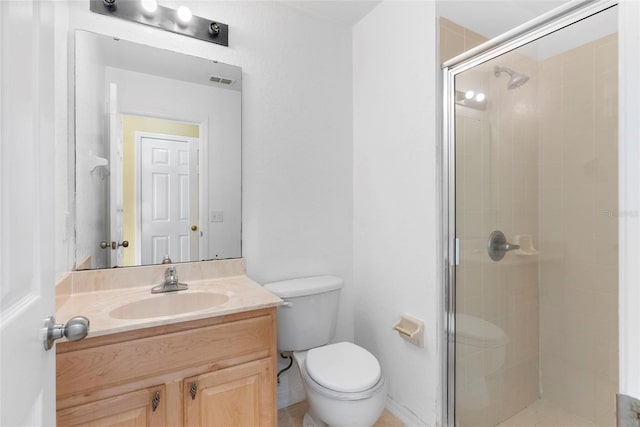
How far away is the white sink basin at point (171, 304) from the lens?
4.42ft

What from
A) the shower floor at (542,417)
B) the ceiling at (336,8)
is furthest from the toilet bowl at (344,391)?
the ceiling at (336,8)

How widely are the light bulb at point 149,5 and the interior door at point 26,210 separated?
1.02m

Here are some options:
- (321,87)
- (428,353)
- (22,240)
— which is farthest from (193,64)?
(428,353)

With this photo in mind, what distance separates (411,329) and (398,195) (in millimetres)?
712

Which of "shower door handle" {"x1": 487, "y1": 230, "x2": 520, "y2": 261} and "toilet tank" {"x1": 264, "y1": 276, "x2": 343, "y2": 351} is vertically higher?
"shower door handle" {"x1": 487, "y1": 230, "x2": 520, "y2": 261}

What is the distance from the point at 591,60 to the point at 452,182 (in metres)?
0.70

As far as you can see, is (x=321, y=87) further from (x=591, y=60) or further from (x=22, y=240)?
(x=22, y=240)

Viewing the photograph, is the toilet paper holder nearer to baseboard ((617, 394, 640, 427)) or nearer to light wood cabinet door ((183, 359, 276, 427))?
light wood cabinet door ((183, 359, 276, 427))

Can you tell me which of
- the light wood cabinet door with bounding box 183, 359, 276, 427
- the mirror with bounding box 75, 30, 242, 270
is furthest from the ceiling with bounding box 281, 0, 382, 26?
the light wood cabinet door with bounding box 183, 359, 276, 427

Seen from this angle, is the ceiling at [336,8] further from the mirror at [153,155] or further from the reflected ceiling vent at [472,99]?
the reflected ceiling vent at [472,99]

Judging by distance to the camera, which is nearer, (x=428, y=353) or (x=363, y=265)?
(x=428, y=353)

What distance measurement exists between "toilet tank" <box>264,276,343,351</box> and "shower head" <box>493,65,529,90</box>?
1.32 meters

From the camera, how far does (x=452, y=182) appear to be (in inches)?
63.0

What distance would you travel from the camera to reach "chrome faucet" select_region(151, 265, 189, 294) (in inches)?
58.0
